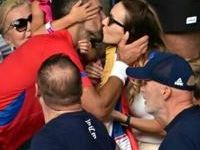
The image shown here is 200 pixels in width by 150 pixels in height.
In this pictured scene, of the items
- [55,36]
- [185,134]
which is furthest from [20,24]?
[185,134]

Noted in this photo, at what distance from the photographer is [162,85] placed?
300cm

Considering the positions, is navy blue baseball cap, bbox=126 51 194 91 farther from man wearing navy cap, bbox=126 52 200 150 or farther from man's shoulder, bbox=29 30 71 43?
man's shoulder, bbox=29 30 71 43

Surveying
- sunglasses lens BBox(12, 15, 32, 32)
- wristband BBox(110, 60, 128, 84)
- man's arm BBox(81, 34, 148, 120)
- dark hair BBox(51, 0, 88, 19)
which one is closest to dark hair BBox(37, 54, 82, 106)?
man's arm BBox(81, 34, 148, 120)

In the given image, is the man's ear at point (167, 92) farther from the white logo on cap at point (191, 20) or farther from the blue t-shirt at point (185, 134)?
the white logo on cap at point (191, 20)

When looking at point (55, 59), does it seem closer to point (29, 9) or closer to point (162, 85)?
point (162, 85)

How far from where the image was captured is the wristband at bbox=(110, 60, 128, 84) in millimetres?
3721

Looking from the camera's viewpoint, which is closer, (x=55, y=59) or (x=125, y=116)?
(x=55, y=59)

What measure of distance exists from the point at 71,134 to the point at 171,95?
20.5 inches

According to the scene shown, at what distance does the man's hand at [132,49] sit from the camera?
3803 mm

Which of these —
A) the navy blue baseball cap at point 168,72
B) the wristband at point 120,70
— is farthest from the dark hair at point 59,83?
the wristband at point 120,70

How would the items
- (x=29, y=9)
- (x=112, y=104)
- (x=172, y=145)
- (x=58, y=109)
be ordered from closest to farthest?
1. (x=172, y=145)
2. (x=58, y=109)
3. (x=112, y=104)
4. (x=29, y=9)

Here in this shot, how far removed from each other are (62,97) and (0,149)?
0.89 m

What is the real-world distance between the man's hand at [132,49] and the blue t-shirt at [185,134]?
99 centimetres

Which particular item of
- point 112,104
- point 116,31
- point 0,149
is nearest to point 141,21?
point 116,31
